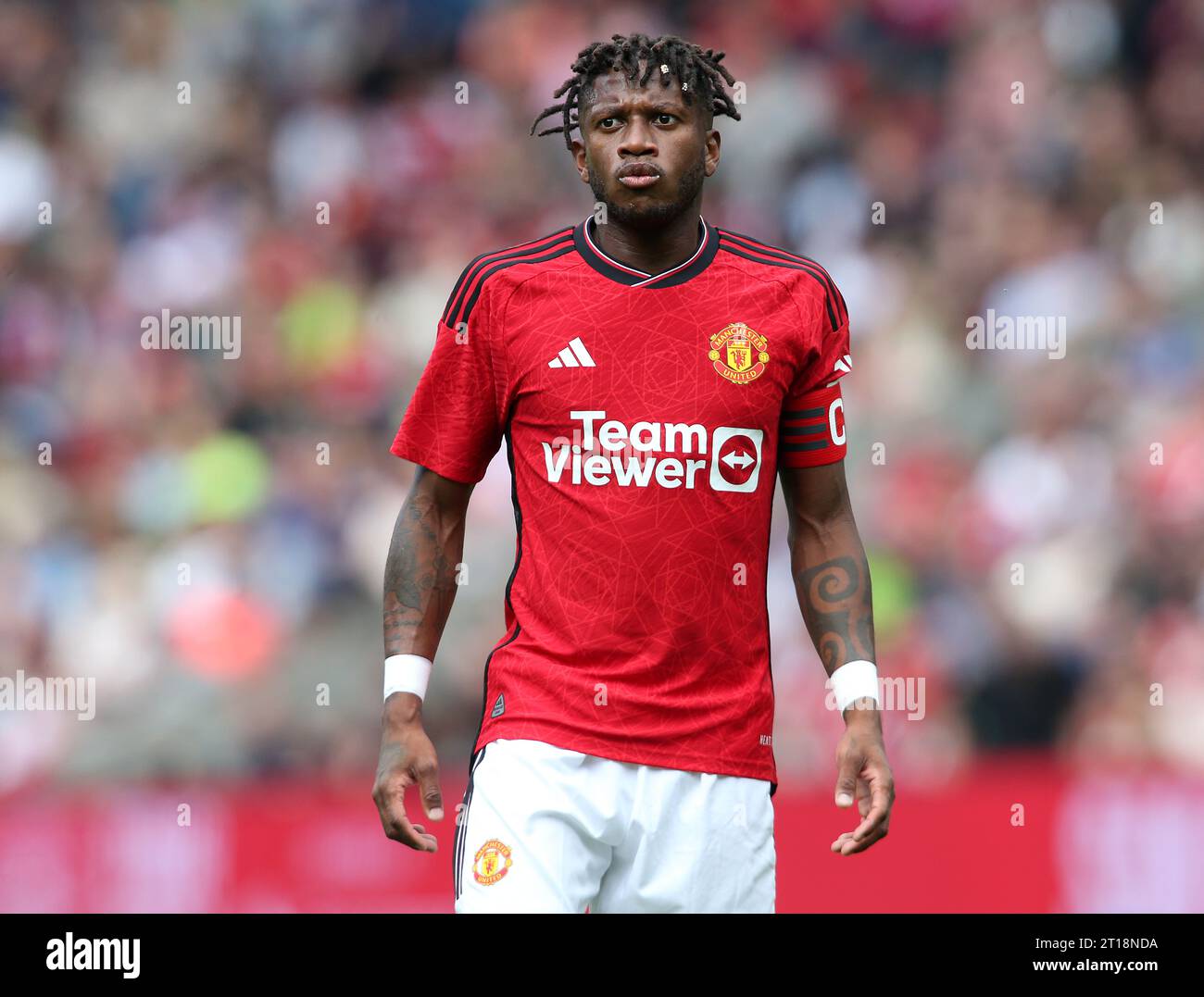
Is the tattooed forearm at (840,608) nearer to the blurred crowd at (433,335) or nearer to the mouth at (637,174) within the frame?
the mouth at (637,174)

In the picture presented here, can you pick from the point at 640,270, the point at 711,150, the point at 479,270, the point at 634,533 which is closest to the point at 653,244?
the point at 640,270

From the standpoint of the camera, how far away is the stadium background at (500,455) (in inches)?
259

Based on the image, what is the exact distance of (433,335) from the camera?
9.05 m

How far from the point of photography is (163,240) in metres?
9.39

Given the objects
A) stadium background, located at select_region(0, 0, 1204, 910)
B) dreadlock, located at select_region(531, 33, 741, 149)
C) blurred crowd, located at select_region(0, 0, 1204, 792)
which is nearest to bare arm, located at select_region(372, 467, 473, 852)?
dreadlock, located at select_region(531, 33, 741, 149)

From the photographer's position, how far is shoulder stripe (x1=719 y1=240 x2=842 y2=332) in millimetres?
4027

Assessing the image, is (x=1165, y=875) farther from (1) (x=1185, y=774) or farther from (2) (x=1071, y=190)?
(2) (x=1071, y=190)

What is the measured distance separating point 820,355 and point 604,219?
558mm

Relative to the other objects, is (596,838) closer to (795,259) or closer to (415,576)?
(415,576)

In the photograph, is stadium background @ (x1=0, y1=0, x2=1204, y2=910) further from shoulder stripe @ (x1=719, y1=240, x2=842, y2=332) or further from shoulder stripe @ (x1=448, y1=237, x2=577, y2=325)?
shoulder stripe @ (x1=448, y1=237, x2=577, y2=325)

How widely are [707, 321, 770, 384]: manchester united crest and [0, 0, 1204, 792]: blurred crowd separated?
3831 mm

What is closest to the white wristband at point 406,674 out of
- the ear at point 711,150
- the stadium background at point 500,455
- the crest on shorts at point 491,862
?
the crest on shorts at point 491,862

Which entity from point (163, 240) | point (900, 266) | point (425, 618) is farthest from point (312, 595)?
point (425, 618)

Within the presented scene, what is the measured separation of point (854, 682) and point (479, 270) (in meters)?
1.19
